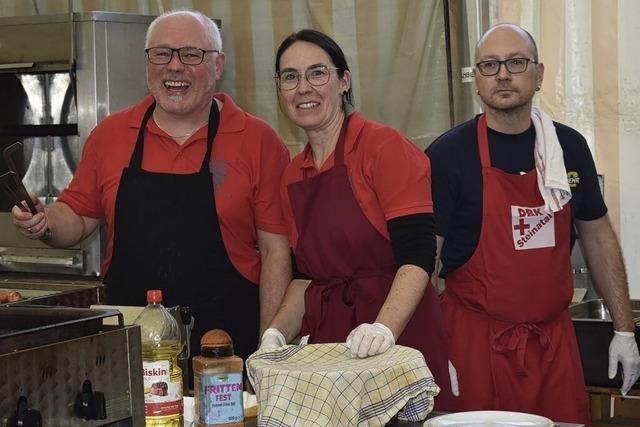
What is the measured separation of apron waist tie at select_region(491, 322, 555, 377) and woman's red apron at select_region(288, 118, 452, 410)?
304mm

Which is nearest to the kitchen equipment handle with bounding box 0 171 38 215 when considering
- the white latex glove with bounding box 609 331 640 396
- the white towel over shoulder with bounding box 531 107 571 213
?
the white towel over shoulder with bounding box 531 107 571 213

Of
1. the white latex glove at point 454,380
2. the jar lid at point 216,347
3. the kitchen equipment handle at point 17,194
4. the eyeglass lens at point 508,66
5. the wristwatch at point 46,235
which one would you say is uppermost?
the eyeglass lens at point 508,66

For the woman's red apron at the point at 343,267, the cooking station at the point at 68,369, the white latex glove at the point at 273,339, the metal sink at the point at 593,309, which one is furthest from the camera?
the metal sink at the point at 593,309

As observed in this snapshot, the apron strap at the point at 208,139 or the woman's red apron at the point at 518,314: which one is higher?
the apron strap at the point at 208,139

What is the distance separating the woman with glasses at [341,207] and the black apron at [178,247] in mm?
294

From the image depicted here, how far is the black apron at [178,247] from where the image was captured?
2.86 m

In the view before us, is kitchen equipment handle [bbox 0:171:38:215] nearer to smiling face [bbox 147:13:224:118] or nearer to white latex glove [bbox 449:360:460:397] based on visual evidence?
smiling face [bbox 147:13:224:118]

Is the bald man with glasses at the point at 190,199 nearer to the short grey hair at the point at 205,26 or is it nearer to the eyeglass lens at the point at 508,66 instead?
the short grey hair at the point at 205,26

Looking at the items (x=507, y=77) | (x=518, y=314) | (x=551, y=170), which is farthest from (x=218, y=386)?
(x=507, y=77)

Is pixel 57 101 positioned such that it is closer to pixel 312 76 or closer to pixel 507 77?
pixel 312 76

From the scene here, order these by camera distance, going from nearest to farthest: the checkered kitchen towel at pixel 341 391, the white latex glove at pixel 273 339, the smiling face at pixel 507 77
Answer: the checkered kitchen towel at pixel 341 391, the white latex glove at pixel 273 339, the smiling face at pixel 507 77

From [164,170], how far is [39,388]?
130 cm

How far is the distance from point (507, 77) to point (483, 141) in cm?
20

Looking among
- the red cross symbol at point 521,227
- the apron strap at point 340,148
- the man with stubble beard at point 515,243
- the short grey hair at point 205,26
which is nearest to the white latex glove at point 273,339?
the apron strap at point 340,148
